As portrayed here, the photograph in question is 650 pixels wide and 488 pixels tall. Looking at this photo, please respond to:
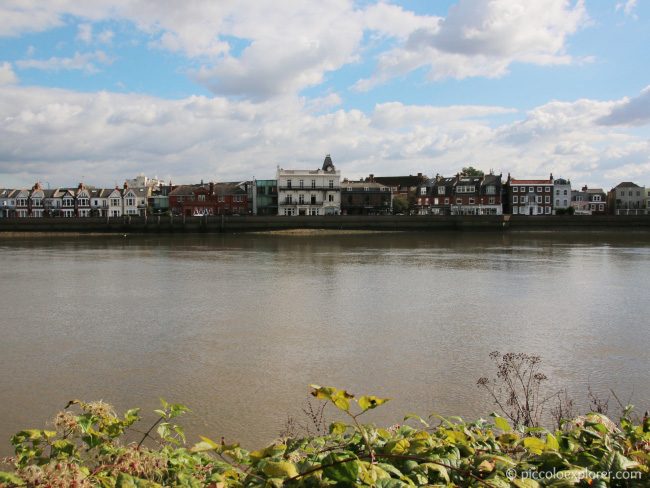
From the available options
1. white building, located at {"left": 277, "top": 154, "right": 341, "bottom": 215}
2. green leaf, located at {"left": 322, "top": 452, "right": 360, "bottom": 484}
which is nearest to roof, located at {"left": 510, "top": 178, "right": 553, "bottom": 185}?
white building, located at {"left": 277, "top": 154, "right": 341, "bottom": 215}

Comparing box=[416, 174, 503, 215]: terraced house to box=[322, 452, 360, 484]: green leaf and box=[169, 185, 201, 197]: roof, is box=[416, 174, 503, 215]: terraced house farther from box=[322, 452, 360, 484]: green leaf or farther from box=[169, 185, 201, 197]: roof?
box=[322, 452, 360, 484]: green leaf

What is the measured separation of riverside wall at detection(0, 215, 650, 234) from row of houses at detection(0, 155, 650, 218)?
11277mm

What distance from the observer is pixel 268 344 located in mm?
12023

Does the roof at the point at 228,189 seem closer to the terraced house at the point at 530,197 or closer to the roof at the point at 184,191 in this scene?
the roof at the point at 184,191

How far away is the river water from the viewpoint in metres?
8.56

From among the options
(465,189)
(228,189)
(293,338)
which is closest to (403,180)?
(465,189)

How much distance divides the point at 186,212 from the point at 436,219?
3735 cm

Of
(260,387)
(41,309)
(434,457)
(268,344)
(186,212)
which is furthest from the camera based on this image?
(186,212)

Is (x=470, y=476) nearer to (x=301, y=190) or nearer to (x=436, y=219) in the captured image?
(x=436, y=219)

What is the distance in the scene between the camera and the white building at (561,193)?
3317 inches

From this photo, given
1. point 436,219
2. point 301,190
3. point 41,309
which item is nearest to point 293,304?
point 41,309

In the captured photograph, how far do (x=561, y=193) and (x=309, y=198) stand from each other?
39364 mm

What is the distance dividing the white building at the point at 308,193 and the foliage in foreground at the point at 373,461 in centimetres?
7840

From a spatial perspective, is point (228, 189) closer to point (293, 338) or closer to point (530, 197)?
point (530, 197)
